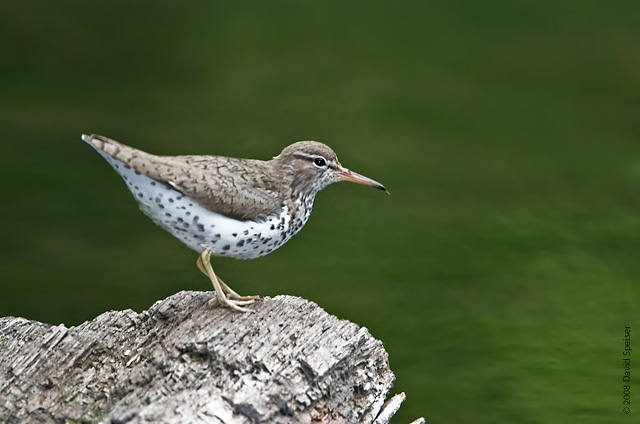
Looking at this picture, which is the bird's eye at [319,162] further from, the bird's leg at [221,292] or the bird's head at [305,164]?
the bird's leg at [221,292]

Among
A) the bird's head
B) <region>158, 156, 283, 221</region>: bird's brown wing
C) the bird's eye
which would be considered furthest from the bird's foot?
the bird's eye

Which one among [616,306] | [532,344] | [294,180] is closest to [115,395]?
[294,180]

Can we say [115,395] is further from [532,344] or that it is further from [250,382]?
[532,344]

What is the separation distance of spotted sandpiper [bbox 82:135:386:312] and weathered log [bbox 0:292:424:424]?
0.28 m

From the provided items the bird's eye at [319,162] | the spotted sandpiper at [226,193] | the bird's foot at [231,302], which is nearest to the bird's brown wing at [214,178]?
the spotted sandpiper at [226,193]

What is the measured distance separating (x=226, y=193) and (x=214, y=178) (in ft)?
0.34

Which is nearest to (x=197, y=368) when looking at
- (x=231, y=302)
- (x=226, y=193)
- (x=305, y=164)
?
(x=231, y=302)

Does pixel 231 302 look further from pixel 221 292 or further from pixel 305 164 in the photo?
pixel 305 164

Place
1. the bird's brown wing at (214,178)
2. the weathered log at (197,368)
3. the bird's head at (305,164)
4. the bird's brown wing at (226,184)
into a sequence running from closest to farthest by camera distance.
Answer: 1. the weathered log at (197,368)
2. the bird's brown wing at (214,178)
3. the bird's brown wing at (226,184)
4. the bird's head at (305,164)

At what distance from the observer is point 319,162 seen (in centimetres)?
560

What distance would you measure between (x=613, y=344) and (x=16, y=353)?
4.49m

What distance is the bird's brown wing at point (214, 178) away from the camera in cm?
498

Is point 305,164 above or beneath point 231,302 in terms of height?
above

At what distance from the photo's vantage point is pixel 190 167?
17.0 ft
